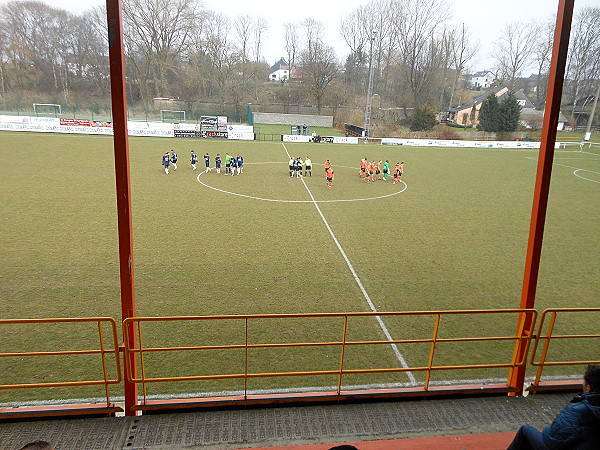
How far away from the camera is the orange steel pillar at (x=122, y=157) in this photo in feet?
13.3

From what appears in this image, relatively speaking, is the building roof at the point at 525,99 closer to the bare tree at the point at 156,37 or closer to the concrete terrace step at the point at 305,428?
the bare tree at the point at 156,37

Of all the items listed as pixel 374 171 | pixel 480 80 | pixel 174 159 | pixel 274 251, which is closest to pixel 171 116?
pixel 174 159

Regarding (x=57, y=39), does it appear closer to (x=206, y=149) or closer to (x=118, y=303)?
(x=206, y=149)

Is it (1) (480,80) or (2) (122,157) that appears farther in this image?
(1) (480,80)

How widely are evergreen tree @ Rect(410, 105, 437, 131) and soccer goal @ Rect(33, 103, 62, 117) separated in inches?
1730

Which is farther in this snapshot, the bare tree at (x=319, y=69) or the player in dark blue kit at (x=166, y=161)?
the bare tree at (x=319, y=69)

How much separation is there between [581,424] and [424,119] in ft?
185

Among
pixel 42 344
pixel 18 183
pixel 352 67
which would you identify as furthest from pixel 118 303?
pixel 352 67

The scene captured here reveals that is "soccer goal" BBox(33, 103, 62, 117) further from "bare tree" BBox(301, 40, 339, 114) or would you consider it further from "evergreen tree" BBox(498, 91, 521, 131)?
"evergreen tree" BBox(498, 91, 521, 131)

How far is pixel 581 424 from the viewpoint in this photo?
10.8ft

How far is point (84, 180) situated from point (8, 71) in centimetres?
3343

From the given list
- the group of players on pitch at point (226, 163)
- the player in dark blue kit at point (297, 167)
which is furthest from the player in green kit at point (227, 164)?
the player in dark blue kit at point (297, 167)

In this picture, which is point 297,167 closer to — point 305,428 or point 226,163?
point 226,163

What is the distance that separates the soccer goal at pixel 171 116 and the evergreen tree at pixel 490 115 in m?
40.0
